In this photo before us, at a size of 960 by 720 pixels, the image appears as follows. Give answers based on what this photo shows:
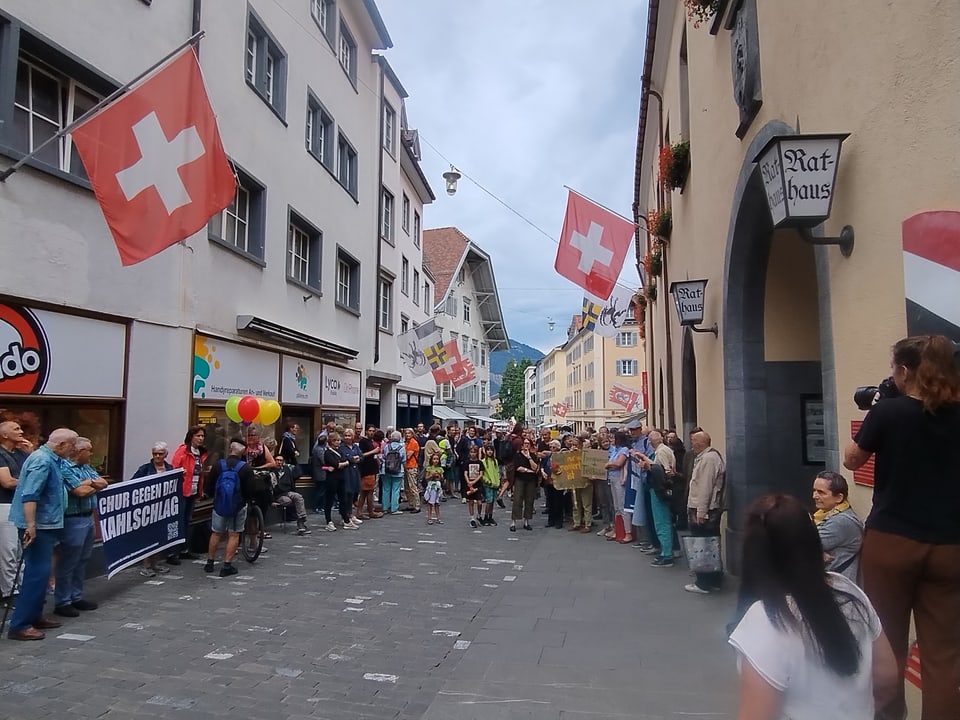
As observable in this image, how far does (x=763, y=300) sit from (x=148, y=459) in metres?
8.16

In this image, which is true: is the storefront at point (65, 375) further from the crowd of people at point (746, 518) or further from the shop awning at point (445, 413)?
the shop awning at point (445, 413)

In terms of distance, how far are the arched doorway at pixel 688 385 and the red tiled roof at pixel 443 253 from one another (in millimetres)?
24882

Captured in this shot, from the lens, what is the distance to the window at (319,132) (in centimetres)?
1645

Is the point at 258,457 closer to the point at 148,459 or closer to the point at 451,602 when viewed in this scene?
the point at 148,459

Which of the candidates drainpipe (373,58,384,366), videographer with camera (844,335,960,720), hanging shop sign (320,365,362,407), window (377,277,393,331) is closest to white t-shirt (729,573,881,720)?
videographer with camera (844,335,960,720)

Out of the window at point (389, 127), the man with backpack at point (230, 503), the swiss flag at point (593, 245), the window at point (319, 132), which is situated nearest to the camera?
the man with backpack at point (230, 503)

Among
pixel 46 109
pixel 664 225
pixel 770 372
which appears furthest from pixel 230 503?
pixel 664 225

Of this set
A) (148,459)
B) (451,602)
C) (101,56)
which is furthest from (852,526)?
(101,56)

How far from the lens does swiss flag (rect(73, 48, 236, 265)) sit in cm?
737

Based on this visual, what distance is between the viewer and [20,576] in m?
6.78

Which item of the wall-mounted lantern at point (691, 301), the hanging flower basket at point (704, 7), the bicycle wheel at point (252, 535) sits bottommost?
the bicycle wheel at point (252, 535)

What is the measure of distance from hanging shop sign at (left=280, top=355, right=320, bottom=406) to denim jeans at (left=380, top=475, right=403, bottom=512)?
97.4 inches

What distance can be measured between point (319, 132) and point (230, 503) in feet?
36.4

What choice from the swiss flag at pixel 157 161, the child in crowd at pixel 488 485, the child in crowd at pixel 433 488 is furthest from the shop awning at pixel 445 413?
the swiss flag at pixel 157 161
